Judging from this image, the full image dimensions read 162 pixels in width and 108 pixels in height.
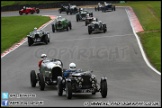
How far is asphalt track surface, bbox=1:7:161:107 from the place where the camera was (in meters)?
18.0

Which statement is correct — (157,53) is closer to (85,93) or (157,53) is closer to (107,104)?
(85,93)

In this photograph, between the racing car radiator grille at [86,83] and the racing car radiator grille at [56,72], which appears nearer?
the racing car radiator grille at [86,83]

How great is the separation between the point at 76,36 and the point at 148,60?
17.6 m

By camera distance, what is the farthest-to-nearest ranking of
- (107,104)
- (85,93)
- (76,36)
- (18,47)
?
(76,36), (18,47), (85,93), (107,104)

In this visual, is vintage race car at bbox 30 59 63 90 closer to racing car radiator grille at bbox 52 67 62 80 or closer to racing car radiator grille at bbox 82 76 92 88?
racing car radiator grille at bbox 52 67 62 80

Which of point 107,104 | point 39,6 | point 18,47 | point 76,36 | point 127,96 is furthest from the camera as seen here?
point 39,6

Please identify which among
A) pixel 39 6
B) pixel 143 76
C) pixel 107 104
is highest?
pixel 107 104

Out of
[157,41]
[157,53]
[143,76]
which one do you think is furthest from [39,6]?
[143,76]

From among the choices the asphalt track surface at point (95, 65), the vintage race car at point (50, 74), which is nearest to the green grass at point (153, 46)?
the asphalt track surface at point (95, 65)

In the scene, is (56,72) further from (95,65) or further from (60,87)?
(95,65)

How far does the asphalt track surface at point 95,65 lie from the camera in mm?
17953

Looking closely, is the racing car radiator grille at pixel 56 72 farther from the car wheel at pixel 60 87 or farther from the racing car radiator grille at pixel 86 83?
the racing car radiator grille at pixel 86 83

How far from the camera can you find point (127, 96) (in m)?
17.9

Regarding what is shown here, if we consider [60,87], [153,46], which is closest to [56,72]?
[60,87]
